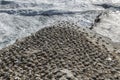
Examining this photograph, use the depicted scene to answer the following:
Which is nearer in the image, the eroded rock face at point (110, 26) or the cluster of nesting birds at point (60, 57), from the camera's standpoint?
the cluster of nesting birds at point (60, 57)

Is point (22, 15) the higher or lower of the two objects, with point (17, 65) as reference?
higher

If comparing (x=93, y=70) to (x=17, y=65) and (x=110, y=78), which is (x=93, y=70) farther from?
(x=17, y=65)

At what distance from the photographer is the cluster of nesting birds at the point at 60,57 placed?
11.5 feet

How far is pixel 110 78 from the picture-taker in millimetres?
3467

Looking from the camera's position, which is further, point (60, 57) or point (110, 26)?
point (110, 26)

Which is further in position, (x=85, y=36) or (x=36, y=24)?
(x=36, y=24)

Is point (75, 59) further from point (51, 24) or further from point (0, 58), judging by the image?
point (51, 24)

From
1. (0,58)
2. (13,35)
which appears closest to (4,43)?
(13,35)

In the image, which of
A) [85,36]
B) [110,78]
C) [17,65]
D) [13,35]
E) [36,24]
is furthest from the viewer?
[36,24]

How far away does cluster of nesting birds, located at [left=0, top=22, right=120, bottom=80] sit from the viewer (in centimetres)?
349

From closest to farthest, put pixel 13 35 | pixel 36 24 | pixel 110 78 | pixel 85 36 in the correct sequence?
pixel 110 78 < pixel 85 36 < pixel 13 35 < pixel 36 24

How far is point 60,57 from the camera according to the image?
12.5ft

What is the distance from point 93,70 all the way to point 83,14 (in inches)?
75.0

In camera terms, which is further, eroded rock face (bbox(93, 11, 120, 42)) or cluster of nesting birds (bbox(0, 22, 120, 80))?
eroded rock face (bbox(93, 11, 120, 42))
